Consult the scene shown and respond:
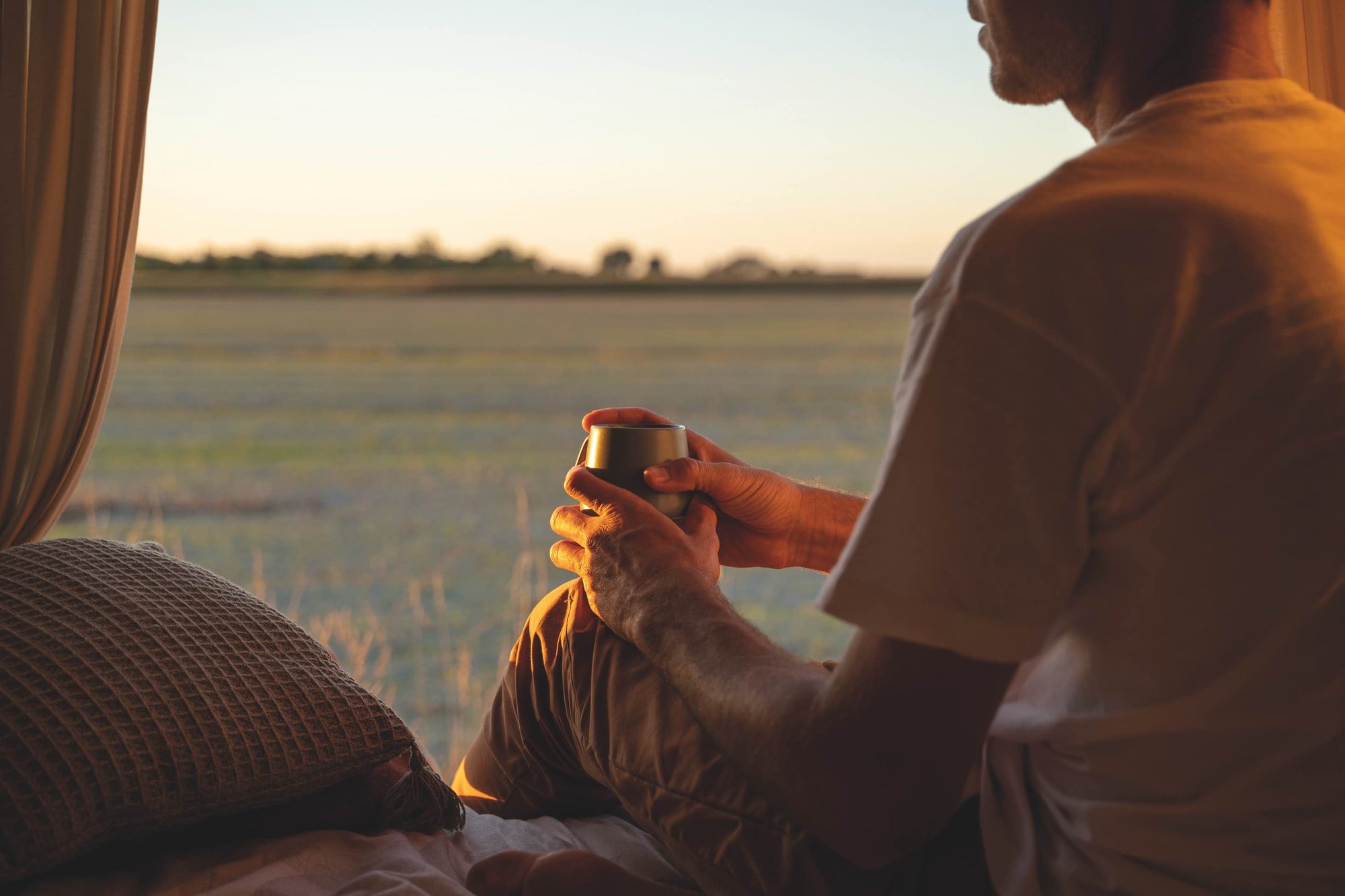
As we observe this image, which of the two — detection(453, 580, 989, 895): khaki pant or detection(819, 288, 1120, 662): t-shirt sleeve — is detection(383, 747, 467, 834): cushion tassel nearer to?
detection(453, 580, 989, 895): khaki pant

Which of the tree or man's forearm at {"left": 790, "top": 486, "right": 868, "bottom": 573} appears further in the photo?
the tree

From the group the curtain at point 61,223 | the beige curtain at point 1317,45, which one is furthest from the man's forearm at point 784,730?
Answer: the beige curtain at point 1317,45

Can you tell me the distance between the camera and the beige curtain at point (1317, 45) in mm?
1783

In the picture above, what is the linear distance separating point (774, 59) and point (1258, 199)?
74.1 feet

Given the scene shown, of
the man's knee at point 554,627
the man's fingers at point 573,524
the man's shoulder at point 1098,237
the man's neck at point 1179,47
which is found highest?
the man's neck at point 1179,47

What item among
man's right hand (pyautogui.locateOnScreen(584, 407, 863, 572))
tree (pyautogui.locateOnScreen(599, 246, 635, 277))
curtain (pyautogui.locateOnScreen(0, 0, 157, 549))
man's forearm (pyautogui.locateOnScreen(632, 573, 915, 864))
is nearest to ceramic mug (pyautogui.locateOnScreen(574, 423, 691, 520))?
man's right hand (pyautogui.locateOnScreen(584, 407, 863, 572))

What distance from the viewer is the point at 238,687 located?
1.15 metres

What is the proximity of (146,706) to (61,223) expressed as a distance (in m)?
0.90

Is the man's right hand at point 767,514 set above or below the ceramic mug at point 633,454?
below

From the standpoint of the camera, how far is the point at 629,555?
1155 mm

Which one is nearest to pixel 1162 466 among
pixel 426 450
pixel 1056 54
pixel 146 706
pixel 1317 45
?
pixel 1056 54

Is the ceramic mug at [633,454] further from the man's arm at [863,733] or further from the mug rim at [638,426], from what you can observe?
the man's arm at [863,733]

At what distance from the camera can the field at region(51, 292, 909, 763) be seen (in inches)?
383

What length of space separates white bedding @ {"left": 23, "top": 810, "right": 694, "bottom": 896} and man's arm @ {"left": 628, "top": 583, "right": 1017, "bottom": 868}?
383 mm
